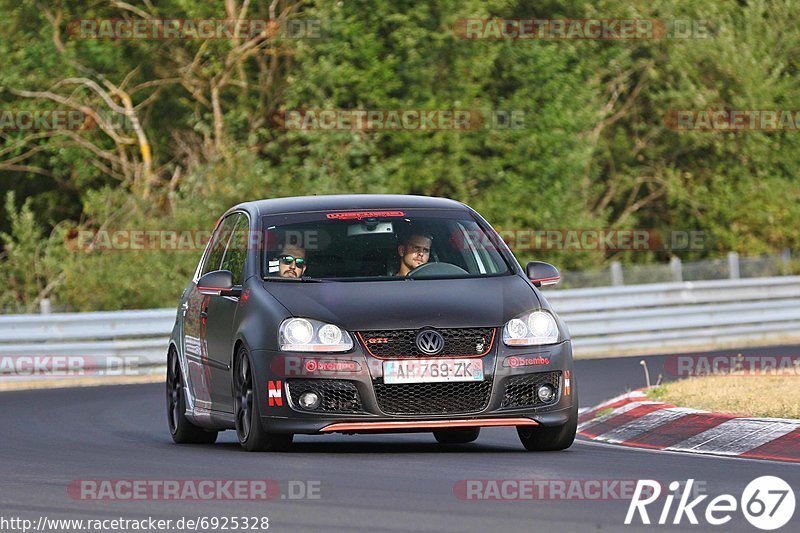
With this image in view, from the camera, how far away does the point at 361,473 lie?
9.59 m

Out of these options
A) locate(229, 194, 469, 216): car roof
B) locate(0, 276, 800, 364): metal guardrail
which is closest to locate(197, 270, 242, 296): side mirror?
locate(229, 194, 469, 216): car roof

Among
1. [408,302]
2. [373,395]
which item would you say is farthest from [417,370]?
[408,302]

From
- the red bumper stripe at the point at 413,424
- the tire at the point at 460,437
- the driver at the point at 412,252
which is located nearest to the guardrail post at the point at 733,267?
the tire at the point at 460,437

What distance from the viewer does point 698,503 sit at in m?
8.09

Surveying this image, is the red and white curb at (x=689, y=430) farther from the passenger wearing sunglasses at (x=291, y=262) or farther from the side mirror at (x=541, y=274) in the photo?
the passenger wearing sunglasses at (x=291, y=262)

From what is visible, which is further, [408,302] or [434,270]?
[434,270]

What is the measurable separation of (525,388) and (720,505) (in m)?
2.82

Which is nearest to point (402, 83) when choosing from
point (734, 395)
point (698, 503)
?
point (734, 395)

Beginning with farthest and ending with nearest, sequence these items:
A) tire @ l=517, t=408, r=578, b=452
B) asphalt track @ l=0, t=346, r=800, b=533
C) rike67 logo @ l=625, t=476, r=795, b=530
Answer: tire @ l=517, t=408, r=578, b=452, asphalt track @ l=0, t=346, r=800, b=533, rike67 logo @ l=625, t=476, r=795, b=530

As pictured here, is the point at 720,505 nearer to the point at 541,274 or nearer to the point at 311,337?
the point at 311,337

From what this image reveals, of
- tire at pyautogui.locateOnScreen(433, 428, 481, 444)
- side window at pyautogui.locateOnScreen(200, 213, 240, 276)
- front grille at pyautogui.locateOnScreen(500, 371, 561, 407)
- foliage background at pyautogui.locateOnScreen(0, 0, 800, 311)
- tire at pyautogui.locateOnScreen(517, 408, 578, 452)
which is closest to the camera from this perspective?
front grille at pyautogui.locateOnScreen(500, 371, 561, 407)

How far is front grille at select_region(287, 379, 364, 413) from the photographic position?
1055 cm

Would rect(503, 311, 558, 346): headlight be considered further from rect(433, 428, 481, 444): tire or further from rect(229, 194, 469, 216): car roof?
rect(433, 428, 481, 444): tire

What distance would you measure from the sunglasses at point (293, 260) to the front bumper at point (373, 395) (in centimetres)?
89
